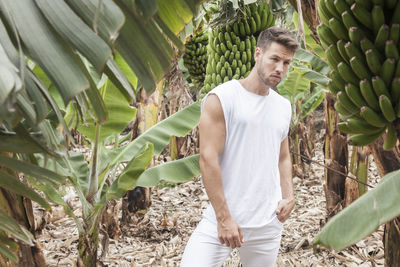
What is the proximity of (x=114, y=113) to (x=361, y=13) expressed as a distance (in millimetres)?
1588

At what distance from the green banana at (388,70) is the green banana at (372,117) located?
8 cm

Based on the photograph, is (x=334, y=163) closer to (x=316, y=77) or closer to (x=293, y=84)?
(x=316, y=77)

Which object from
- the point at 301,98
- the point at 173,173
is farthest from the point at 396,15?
the point at 301,98

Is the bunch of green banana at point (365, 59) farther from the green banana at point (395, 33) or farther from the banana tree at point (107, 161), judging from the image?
the banana tree at point (107, 161)

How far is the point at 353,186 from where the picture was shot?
322 centimetres

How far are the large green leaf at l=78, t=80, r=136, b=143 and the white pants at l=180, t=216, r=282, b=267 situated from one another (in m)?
0.92

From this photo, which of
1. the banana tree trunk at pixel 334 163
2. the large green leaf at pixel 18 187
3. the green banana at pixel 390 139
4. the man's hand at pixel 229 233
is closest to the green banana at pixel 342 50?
the green banana at pixel 390 139

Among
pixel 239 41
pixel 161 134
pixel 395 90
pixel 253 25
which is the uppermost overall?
pixel 253 25

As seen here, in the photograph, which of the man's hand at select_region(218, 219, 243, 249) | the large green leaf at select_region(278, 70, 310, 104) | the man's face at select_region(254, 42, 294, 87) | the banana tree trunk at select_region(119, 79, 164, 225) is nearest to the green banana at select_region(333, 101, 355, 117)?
the man's face at select_region(254, 42, 294, 87)

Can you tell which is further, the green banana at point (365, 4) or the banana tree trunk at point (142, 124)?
the banana tree trunk at point (142, 124)

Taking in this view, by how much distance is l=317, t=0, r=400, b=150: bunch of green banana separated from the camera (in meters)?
1.07

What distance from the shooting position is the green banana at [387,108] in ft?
3.51

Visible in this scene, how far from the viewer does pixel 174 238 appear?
371cm

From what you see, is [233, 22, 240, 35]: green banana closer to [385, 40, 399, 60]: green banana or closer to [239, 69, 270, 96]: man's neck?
[239, 69, 270, 96]: man's neck
